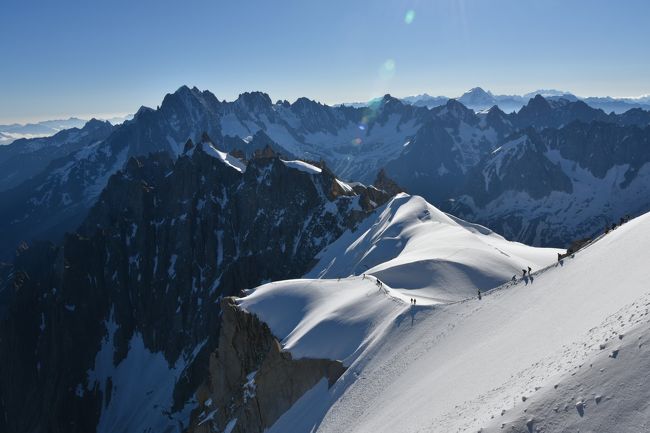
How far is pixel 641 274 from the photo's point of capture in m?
25.6

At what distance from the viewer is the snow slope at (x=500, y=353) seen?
17.4 meters

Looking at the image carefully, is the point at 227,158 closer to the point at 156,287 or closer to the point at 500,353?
the point at 156,287

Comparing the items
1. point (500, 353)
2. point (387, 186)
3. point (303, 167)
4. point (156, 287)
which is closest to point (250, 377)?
point (500, 353)

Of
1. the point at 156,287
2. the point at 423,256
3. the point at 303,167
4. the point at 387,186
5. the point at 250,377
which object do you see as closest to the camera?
the point at 250,377

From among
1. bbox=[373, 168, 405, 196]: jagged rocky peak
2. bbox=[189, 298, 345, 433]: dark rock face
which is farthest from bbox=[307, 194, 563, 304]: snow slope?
bbox=[373, 168, 405, 196]: jagged rocky peak

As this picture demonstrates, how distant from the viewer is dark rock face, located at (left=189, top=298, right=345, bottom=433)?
42.5 m

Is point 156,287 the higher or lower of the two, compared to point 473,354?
higher

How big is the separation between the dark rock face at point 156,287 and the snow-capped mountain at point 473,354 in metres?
71.3

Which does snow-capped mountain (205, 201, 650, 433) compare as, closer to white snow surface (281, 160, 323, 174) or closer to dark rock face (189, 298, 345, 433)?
dark rock face (189, 298, 345, 433)

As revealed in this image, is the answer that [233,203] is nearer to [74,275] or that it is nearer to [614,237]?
→ [74,275]

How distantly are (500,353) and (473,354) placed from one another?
7.96 ft

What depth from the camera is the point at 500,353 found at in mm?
27484

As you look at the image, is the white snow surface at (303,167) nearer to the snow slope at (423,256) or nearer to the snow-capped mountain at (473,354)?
the snow slope at (423,256)

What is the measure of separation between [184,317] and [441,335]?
135189 millimetres
